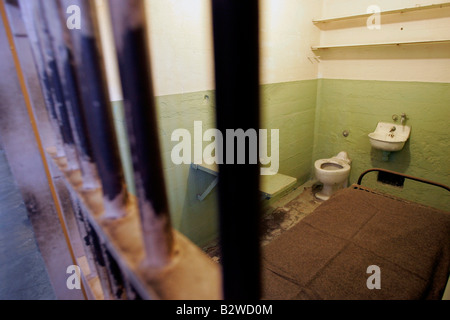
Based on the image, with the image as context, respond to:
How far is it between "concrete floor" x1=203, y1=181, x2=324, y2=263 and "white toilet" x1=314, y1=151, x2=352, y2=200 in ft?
0.64

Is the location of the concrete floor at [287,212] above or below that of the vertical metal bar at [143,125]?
below

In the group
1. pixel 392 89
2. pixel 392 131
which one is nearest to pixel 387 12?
pixel 392 89

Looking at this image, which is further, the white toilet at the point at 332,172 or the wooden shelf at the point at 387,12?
the white toilet at the point at 332,172

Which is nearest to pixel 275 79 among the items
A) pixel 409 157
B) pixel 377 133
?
pixel 377 133

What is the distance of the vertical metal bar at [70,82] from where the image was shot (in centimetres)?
52

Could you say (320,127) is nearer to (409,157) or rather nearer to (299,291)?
(409,157)

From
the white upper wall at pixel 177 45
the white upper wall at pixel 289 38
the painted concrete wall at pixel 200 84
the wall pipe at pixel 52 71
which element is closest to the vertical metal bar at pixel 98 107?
the wall pipe at pixel 52 71

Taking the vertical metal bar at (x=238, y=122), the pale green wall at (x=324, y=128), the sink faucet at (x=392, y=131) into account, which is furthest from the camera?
the sink faucet at (x=392, y=131)

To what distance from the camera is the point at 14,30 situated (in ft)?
3.12

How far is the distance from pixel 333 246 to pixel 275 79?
205 centimetres

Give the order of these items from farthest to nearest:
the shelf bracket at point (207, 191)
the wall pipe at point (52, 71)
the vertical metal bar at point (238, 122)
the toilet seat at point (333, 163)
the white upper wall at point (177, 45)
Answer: the toilet seat at point (333, 163) < the shelf bracket at point (207, 191) < the white upper wall at point (177, 45) < the wall pipe at point (52, 71) < the vertical metal bar at point (238, 122)

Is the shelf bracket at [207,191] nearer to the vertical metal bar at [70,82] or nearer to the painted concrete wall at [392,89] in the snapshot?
the vertical metal bar at [70,82]

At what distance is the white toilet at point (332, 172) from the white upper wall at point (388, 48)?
113 cm

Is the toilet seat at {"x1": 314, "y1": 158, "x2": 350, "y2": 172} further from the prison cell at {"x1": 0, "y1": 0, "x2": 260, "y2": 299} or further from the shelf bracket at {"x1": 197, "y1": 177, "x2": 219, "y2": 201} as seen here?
the prison cell at {"x1": 0, "y1": 0, "x2": 260, "y2": 299}
